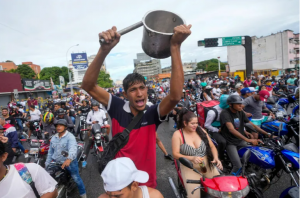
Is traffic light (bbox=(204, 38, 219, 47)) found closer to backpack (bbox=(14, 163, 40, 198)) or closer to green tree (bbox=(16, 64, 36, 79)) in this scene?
backpack (bbox=(14, 163, 40, 198))

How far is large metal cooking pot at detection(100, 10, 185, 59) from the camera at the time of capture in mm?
1384

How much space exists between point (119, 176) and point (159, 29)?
4.13ft

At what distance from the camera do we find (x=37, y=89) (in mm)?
32875

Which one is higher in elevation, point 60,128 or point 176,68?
point 176,68

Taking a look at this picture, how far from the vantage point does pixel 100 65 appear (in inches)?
61.4

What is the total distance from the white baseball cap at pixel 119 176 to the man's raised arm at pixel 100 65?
25.2 inches

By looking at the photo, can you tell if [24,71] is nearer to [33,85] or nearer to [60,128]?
[33,85]

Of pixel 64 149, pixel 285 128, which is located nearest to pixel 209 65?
pixel 285 128

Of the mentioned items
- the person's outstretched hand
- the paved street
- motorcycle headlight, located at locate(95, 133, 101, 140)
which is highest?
the person's outstretched hand

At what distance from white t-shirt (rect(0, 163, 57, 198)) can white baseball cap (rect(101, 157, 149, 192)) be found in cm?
96

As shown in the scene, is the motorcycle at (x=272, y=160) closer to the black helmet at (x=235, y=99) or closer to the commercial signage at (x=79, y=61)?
the black helmet at (x=235, y=99)

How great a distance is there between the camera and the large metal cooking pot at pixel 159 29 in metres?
1.38

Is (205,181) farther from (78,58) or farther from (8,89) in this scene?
(8,89)

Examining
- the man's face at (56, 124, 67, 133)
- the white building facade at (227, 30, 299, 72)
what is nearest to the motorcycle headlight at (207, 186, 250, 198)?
the man's face at (56, 124, 67, 133)
